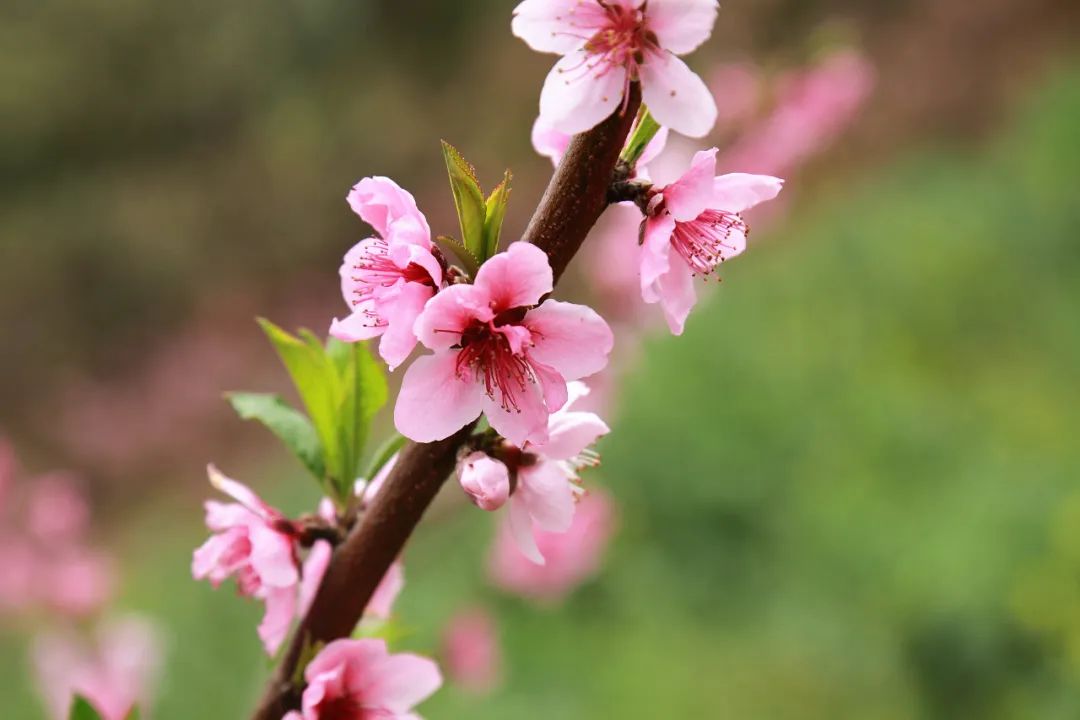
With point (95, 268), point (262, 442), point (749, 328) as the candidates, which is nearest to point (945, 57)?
point (749, 328)

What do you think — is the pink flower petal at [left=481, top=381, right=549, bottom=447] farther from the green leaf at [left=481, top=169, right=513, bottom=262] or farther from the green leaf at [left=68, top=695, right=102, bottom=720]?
the green leaf at [left=68, top=695, right=102, bottom=720]

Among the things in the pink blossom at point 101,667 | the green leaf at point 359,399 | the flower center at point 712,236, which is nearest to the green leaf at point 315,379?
the green leaf at point 359,399

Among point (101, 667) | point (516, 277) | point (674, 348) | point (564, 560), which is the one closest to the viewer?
point (516, 277)

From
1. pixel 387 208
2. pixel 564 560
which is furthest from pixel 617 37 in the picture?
pixel 564 560

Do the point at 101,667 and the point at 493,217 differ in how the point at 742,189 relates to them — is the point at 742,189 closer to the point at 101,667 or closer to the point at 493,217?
the point at 493,217

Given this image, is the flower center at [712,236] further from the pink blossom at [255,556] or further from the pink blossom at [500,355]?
the pink blossom at [255,556]

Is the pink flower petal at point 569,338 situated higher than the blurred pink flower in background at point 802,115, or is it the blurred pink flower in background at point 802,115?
the pink flower petal at point 569,338

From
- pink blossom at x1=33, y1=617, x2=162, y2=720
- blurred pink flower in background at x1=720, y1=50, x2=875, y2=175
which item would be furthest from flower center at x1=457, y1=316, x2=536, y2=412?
blurred pink flower in background at x1=720, y1=50, x2=875, y2=175
